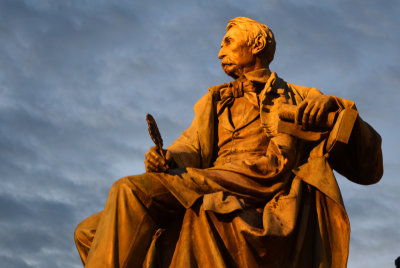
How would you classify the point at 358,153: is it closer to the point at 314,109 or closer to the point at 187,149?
the point at 314,109

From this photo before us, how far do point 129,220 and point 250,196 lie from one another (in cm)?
114

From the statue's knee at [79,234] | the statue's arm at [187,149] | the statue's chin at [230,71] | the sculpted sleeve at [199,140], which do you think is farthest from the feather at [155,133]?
the statue's chin at [230,71]

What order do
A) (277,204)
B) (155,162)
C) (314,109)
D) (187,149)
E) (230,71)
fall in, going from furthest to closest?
(230,71)
(187,149)
(314,109)
(155,162)
(277,204)

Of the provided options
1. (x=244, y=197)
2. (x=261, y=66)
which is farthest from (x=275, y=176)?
(x=261, y=66)

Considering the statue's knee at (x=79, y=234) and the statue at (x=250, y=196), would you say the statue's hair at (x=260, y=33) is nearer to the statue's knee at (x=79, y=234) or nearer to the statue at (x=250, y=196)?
the statue at (x=250, y=196)

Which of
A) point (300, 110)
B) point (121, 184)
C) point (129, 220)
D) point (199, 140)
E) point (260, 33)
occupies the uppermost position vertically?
point (260, 33)

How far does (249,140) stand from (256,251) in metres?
1.52

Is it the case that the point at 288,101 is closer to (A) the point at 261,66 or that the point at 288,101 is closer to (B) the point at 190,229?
(A) the point at 261,66

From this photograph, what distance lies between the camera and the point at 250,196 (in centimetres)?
848

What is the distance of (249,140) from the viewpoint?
9.22 meters

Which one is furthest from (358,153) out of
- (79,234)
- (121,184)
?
(79,234)

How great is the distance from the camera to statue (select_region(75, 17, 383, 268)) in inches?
320

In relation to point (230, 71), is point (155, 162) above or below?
below

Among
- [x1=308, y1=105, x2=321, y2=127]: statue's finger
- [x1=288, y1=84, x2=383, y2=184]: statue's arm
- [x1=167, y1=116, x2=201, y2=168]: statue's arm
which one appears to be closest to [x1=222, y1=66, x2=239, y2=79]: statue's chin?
[x1=167, y1=116, x2=201, y2=168]: statue's arm
